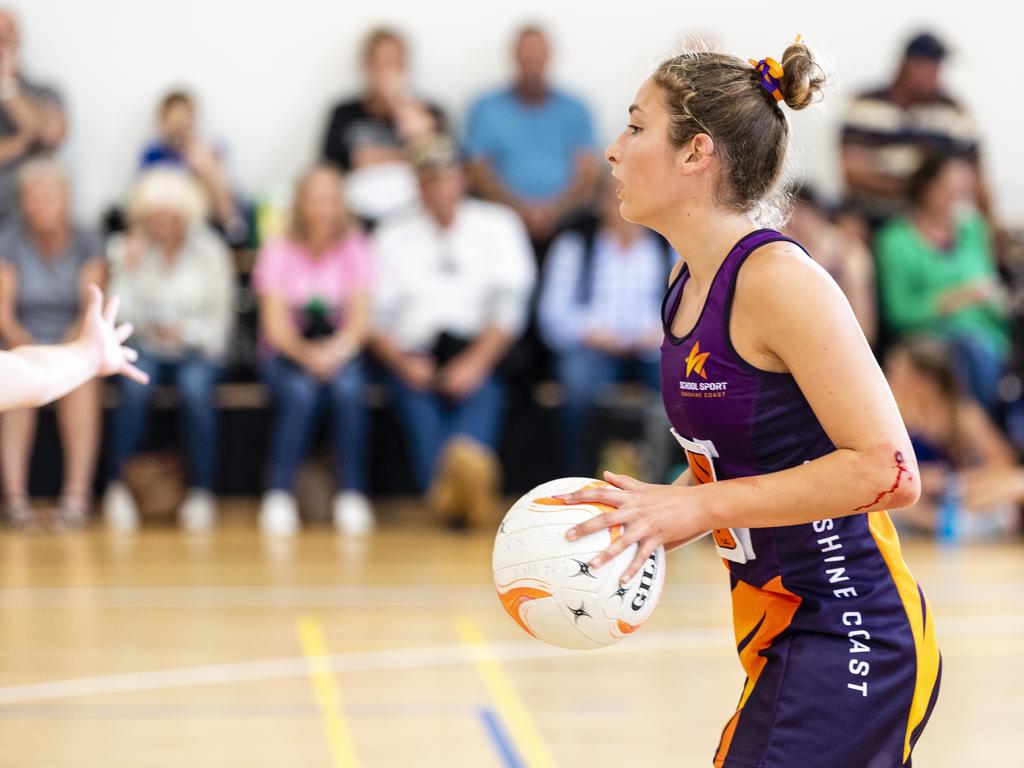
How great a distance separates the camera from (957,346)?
303 inches

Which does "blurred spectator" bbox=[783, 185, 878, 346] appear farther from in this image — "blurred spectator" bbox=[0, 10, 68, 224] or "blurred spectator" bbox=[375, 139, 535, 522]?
"blurred spectator" bbox=[0, 10, 68, 224]

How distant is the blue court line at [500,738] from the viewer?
11.8 feet

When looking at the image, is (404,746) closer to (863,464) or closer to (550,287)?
(863,464)

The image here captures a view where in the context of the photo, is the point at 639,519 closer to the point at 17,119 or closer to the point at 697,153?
the point at 697,153

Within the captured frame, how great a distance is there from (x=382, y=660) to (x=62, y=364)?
235cm

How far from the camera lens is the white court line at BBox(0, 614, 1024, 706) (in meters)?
4.23

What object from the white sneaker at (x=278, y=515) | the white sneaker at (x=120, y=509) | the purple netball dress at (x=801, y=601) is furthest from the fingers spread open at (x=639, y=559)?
the white sneaker at (x=120, y=509)

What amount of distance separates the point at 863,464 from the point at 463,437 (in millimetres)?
5579

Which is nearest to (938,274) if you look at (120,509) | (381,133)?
(381,133)

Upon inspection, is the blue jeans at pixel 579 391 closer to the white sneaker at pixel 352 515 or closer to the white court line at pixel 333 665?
the white sneaker at pixel 352 515

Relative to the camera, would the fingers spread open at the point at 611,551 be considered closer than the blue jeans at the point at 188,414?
Yes

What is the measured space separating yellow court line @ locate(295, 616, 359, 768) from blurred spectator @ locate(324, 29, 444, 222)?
3.63 meters

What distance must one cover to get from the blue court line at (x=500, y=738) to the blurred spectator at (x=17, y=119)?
5.07 meters

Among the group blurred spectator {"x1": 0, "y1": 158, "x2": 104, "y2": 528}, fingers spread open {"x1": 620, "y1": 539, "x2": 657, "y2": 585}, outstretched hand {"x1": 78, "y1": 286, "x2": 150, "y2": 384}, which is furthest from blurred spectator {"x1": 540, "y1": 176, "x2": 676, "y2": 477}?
fingers spread open {"x1": 620, "y1": 539, "x2": 657, "y2": 585}
